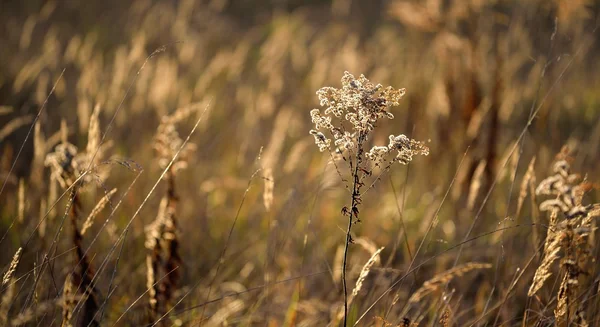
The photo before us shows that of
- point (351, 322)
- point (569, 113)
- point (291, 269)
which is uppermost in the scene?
point (569, 113)

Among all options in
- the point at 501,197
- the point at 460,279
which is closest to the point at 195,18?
the point at 501,197

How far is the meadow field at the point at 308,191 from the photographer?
1533 millimetres

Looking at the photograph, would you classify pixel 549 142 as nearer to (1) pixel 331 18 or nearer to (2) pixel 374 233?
(2) pixel 374 233

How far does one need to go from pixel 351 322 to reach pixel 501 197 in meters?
2.15

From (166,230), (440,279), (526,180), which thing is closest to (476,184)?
(526,180)

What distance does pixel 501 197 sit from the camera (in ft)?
12.5

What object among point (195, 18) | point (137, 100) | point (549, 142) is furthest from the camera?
point (195, 18)

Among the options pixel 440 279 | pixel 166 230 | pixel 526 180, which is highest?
pixel 526 180

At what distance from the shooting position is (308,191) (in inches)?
131

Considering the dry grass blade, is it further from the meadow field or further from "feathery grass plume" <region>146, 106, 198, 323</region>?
"feathery grass plume" <region>146, 106, 198, 323</region>

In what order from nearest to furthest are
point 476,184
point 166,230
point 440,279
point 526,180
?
point 440,279 → point 526,180 → point 166,230 → point 476,184

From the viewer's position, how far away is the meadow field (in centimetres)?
153

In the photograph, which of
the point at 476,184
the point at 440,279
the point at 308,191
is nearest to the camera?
the point at 440,279

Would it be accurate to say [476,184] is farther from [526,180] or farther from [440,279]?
[440,279]
